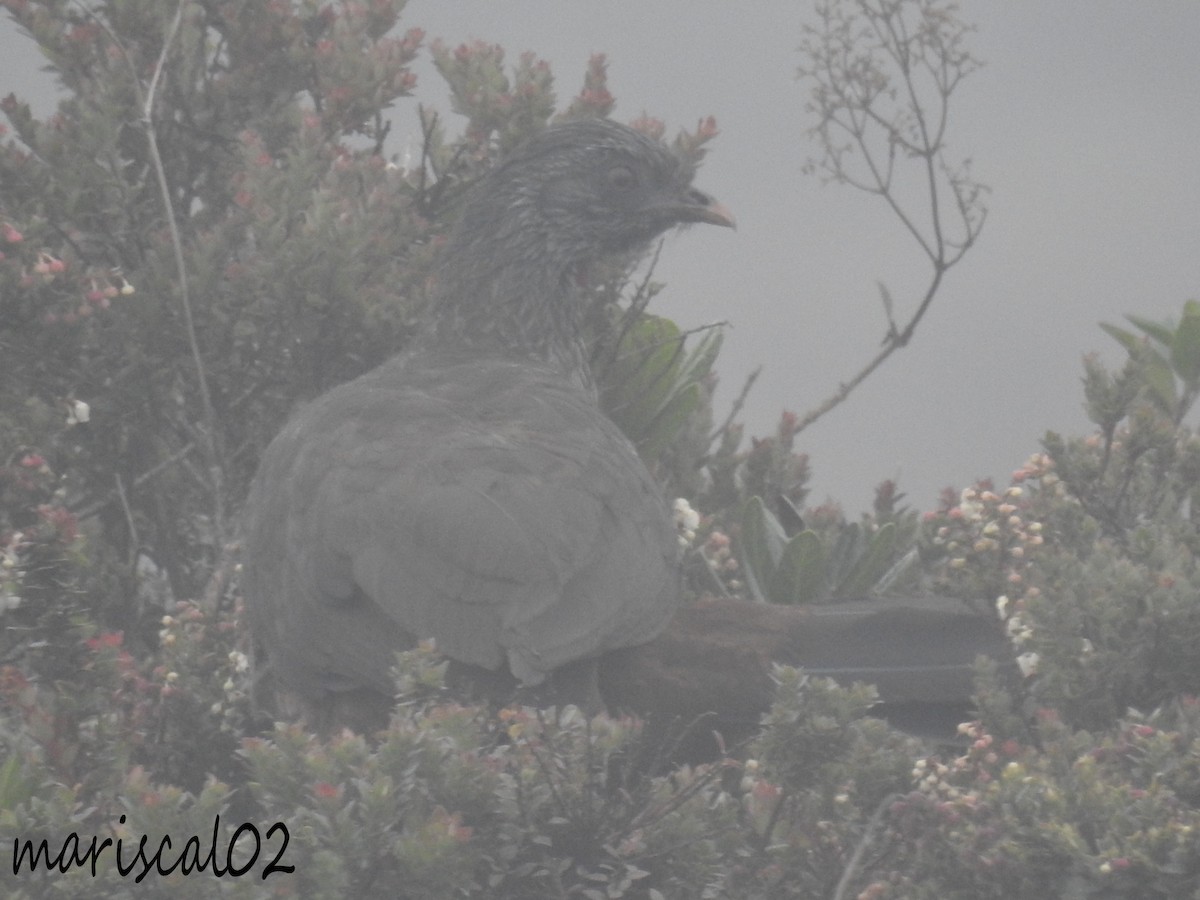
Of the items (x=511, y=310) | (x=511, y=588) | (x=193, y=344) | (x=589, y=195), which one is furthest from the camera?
(x=589, y=195)

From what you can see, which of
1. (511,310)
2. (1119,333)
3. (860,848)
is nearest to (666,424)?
(511,310)

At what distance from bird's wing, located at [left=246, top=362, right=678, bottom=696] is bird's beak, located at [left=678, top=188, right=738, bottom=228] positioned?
180 centimetres

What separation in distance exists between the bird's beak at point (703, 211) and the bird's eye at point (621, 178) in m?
0.20

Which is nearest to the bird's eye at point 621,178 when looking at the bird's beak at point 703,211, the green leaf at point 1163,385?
the bird's beak at point 703,211

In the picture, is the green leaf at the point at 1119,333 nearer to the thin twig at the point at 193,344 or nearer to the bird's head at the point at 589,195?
the bird's head at the point at 589,195

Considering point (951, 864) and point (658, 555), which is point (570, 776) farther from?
point (658, 555)

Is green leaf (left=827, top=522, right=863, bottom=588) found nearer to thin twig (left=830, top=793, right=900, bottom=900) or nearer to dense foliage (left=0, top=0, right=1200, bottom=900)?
dense foliage (left=0, top=0, right=1200, bottom=900)

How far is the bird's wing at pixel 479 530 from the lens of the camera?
14.3 feet

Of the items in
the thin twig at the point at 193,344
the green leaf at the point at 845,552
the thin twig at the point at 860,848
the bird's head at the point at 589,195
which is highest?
the bird's head at the point at 589,195

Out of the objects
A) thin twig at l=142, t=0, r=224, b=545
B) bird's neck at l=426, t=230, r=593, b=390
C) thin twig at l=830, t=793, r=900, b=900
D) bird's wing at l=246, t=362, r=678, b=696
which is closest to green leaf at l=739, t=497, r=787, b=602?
bird's wing at l=246, t=362, r=678, b=696

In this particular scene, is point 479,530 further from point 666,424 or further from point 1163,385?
point 1163,385

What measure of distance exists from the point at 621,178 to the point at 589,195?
140 millimetres

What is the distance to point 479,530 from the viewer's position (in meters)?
4.45

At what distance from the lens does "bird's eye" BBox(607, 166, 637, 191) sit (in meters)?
6.83
